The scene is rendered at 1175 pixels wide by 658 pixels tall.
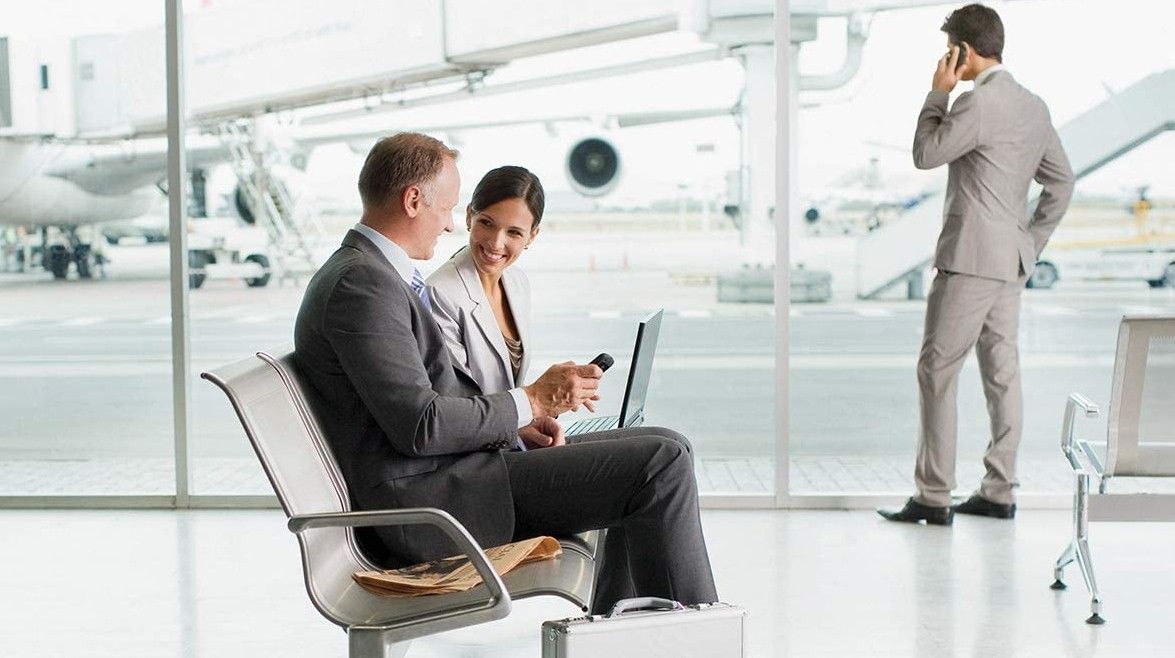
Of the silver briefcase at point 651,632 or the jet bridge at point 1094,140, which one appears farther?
the jet bridge at point 1094,140

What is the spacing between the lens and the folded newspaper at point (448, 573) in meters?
2.43

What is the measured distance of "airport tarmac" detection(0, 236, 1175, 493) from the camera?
5387mm

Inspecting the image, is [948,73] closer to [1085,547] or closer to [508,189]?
[1085,547]

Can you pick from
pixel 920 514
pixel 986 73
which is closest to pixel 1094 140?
pixel 986 73

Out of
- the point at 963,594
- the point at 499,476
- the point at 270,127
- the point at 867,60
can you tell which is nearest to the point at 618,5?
the point at 867,60

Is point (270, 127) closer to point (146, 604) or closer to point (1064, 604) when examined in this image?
point (146, 604)

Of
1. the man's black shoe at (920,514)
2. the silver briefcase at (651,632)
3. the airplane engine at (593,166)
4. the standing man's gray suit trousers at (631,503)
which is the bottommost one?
the man's black shoe at (920,514)

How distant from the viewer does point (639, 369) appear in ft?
10.2

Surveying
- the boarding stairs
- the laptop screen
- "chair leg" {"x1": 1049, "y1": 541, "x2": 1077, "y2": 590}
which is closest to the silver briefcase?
the laptop screen

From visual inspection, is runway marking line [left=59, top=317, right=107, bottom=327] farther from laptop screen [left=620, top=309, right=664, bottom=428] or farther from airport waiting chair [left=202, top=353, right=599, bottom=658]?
airport waiting chair [left=202, top=353, right=599, bottom=658]

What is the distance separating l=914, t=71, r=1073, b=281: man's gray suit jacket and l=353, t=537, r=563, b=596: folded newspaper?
7.99ft

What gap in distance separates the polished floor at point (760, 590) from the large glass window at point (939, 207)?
623 mm

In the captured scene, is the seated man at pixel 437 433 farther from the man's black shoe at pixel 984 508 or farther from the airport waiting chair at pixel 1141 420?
the man's black shoe at pixel 984 508

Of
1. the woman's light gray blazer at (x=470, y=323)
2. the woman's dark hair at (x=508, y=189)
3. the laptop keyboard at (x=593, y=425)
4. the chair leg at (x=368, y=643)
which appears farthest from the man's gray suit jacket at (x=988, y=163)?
the chair leg at (x=368, y=643)
